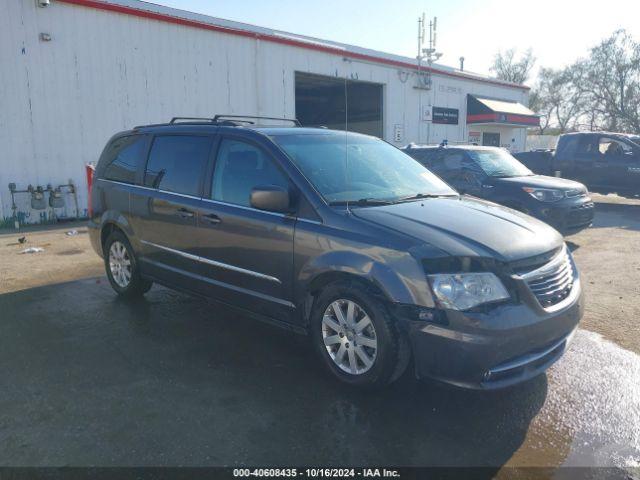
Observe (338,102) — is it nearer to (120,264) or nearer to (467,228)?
(120,264)

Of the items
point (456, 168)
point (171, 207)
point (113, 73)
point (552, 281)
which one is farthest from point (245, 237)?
point (113, 73)

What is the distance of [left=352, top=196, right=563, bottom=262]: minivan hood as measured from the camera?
3.14 m

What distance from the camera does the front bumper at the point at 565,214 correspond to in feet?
25.8

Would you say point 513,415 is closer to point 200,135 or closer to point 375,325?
point 375,325

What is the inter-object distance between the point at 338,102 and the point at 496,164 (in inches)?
632

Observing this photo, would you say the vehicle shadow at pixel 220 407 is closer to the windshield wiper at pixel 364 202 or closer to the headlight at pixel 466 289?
the headlight at pixel 466 289

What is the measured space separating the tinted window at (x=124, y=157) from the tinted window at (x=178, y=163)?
0.28 m

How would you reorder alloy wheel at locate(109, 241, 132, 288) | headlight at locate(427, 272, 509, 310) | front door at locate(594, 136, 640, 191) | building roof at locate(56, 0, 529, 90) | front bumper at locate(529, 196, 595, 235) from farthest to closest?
front door at locate(594, 136, 640, 191), building roof at locate(56, 0, 529, 90), front bumper at locate(529, 196, 595, 235), alloy wheel at locate(109, 241, 132, 288), headlight at locate(427, 272, 509, 310)

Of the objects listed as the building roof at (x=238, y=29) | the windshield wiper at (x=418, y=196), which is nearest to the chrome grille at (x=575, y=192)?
the windshield wiper at (x=418, y=196)

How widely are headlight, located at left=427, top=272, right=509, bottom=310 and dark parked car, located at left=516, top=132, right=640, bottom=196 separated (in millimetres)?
12213

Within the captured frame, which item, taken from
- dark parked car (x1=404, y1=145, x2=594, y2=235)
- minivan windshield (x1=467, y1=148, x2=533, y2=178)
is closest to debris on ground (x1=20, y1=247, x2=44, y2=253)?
dark parked car (x1=404, y1=145, x2=594, y2=235)

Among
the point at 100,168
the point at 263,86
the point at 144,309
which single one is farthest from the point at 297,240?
the point at 263,86

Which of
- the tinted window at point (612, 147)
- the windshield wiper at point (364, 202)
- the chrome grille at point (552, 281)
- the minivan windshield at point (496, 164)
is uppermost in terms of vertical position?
the tinted window at point (612, 147)

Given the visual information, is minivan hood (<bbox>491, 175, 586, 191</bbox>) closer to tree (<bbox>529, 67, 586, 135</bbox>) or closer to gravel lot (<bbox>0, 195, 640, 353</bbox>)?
gravel lot (<bbox>0, 195, 640, 353</bbox>)
